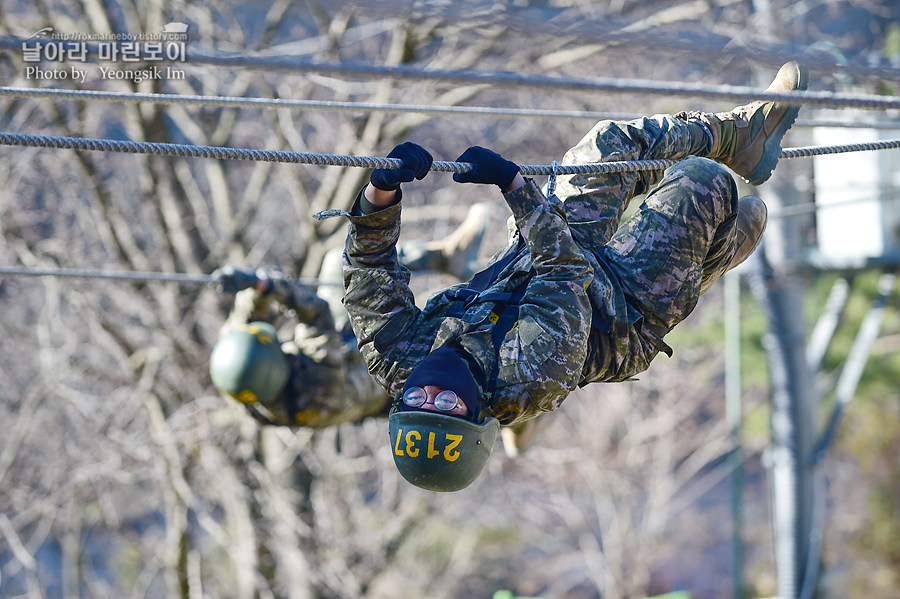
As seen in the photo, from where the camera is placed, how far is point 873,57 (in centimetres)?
794

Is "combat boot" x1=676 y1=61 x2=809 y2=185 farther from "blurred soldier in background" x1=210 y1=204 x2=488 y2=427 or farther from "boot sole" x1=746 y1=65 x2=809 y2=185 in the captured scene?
"blurred soldier in background" x1=210 y1=204 x2=488 y2=427

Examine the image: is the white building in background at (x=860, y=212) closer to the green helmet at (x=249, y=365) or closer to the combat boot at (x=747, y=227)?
the combat boot at (x=747, y=227)

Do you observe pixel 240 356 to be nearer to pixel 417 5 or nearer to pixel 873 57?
pixel 417 5

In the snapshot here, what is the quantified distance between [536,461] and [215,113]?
7.05 meters

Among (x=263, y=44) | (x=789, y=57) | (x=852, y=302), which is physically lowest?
(x=852, y=302)

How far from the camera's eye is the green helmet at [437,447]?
352 centimetres

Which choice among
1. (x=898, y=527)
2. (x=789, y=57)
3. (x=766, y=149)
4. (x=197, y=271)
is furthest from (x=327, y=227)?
(x=898, y=527)

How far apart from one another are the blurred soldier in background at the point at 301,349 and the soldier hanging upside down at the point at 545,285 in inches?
73.0

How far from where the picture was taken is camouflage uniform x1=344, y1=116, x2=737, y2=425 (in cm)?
365

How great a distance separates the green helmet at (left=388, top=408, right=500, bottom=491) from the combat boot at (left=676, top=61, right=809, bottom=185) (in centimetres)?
165

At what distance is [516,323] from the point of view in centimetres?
376

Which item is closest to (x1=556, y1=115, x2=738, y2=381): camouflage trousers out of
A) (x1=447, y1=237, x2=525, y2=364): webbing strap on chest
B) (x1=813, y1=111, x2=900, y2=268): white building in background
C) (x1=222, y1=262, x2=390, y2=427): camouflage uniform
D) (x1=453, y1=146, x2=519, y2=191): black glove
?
(x1=447, y1=237, x2=525, y2=364): webbing strap on chest

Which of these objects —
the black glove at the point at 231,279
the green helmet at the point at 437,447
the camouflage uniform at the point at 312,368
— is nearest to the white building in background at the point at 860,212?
the camouflage uniform at the point at 312,368

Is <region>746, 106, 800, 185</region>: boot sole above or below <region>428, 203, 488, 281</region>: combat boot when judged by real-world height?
above
